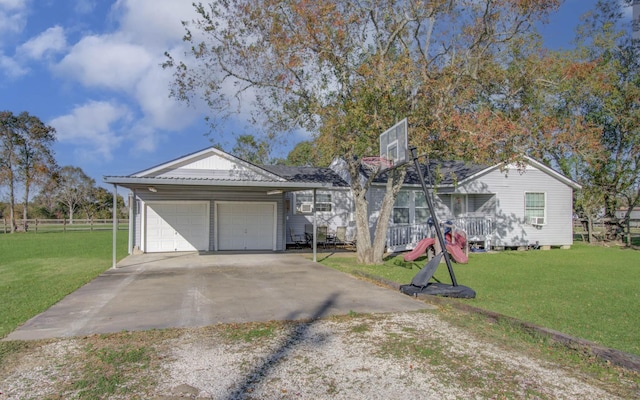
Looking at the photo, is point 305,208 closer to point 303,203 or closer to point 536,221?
point 303,203

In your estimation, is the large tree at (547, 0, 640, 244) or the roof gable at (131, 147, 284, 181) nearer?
the roof gable at (131, 147, 284, 181)

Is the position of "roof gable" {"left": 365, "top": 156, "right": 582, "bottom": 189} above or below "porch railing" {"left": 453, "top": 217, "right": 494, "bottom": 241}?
above

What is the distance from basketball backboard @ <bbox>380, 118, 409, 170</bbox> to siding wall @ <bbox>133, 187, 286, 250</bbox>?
24.3 ft

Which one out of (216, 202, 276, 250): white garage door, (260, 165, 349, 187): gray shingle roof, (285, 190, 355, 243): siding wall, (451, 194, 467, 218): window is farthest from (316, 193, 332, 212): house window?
(451, 194, 467, 218): window

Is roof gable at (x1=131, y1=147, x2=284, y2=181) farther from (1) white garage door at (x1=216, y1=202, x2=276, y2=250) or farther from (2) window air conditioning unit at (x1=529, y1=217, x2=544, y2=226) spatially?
(2) window air conditioning unit at (x1=529, y1=217, x2=544, y2=226)

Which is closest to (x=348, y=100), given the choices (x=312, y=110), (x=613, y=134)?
(x=312, y=110)

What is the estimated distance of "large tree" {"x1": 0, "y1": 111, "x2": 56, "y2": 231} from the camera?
31.6 metres

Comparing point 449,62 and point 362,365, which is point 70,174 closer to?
point 449,62

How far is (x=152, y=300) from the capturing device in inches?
295

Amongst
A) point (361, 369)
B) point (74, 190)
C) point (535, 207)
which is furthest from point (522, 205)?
point (74, 190)

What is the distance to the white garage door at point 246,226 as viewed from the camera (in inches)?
658

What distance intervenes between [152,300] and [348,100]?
6.93 meters

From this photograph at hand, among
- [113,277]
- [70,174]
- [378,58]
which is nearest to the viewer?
[113,277]

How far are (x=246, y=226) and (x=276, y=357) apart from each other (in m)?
12.7
